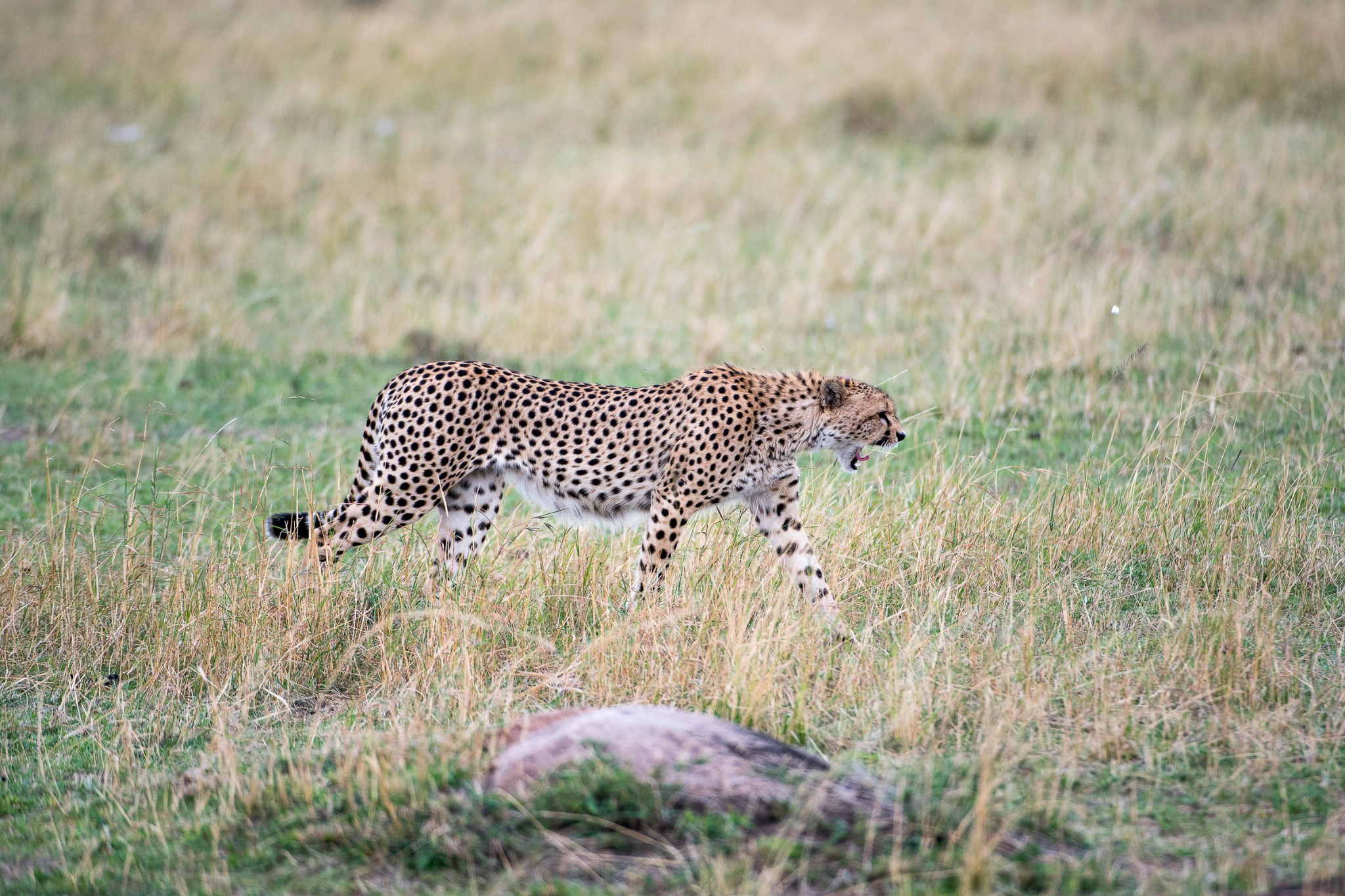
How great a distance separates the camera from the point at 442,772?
3818 mm

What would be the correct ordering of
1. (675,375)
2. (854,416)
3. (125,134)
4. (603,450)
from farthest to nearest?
(125,134)
(675,375)
(854,416)
(603,450)

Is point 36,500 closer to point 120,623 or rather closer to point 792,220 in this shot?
point 120,623

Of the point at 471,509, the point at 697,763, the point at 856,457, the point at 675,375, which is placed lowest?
the point at 675,375

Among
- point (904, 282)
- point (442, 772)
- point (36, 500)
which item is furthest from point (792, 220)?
point (442, 772)

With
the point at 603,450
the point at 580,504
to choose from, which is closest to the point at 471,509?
the point at 580,504

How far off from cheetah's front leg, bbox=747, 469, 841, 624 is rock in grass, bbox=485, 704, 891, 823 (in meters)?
1.44

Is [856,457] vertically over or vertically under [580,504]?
over

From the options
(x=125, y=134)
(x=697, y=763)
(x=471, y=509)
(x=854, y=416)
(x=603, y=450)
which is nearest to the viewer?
(x=697, y=763)

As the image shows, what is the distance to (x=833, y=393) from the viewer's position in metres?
5.69

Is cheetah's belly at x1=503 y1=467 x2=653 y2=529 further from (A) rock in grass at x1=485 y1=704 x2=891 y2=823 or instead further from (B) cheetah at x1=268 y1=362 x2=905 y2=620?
(A) rock in grass at x1=485 y1=704 x2=891 y2=823

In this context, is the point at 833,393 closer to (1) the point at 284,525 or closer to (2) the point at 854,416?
(2) the point at 854,416

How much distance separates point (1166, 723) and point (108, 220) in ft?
31.1

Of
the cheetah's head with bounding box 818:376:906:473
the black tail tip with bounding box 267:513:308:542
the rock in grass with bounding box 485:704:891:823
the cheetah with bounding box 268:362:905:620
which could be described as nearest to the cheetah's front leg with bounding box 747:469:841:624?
the cheetah with bounding box 268:362:905:620

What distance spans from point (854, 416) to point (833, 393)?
13 cm
